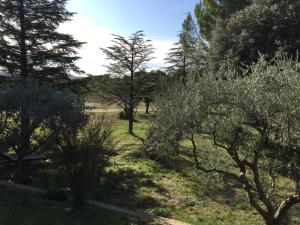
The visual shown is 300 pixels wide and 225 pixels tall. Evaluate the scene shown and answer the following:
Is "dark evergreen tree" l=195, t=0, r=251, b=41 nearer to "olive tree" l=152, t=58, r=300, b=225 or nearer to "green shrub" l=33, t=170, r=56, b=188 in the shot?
"green shrub" l=33, t=170, r=56, b=188

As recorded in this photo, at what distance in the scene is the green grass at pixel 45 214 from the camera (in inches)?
385

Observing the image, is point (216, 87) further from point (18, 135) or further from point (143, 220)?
point (18, 135)

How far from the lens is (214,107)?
874 cm

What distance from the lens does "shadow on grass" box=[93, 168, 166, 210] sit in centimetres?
1408

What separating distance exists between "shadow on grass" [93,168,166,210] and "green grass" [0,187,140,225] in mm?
2603

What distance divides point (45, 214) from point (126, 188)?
5616 millimetres

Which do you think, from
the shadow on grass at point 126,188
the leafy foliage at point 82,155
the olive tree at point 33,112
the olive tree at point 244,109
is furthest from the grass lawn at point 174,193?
the leafy foliage at point 82,155

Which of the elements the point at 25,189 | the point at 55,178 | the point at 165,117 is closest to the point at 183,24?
the point at 55,178

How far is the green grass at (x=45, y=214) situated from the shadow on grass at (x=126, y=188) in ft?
8.54

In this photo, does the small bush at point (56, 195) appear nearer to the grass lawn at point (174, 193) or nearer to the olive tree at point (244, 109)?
the grass lawn at point (174, 193)

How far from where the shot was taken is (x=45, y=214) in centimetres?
1036

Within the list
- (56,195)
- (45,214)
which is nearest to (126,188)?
(56,195)

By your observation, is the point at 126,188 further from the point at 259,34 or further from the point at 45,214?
the point at 259,34

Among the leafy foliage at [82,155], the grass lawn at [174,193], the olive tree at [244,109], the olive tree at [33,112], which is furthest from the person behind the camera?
the olive tree at [33,112]
